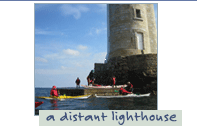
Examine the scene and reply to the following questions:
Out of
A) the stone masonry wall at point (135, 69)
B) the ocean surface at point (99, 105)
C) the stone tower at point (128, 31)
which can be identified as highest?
Answer: the stone tower at point (128, 31)

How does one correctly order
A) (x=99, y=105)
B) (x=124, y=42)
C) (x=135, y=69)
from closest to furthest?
(x=99, y=105) < (x=135, y=69) < (x=124, y=42)

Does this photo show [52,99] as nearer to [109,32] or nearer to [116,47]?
[116,47]

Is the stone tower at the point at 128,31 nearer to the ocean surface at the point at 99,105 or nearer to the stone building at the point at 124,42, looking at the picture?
the stone building at the point at 124,42

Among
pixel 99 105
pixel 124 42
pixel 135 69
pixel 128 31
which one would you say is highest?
pixel 128 31

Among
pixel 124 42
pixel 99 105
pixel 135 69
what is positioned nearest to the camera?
pixel 99 105

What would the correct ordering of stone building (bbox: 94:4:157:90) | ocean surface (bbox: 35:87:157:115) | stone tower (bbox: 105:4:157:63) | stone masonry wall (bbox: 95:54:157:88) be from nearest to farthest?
ocean surface (bbox: 35:87:157:115), stone masonry wall (bbox: 95:54:157:88), stone building (bbox: 94:4:157:90), stone tower (bbox: 105:4:157:63)

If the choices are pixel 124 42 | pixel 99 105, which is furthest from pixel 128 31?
pixel 99 105

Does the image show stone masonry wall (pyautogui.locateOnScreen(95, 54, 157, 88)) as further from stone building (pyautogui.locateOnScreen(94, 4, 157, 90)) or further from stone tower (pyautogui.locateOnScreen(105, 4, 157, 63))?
stone tower (pyautogui.locateOnScreen(105, 4, 157, 63))

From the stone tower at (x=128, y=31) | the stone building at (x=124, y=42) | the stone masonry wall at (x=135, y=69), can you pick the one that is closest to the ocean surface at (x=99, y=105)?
the stone masonry wall at (x=135, y=69)

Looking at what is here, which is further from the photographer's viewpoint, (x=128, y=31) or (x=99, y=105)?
(x=128, y=31)

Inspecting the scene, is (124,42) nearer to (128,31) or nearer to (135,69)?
(128,31)

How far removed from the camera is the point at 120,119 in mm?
5074

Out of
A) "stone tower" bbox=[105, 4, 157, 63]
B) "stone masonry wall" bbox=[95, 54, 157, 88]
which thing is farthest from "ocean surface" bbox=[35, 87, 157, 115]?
"stone tower" bbox=[105, 4, 157, 63]
